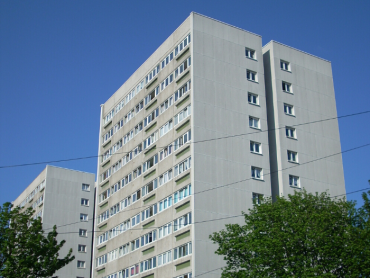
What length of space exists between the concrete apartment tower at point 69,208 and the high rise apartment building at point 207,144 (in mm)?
19879

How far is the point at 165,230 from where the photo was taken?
5769cm

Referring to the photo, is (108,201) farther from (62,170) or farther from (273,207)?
(273,207)

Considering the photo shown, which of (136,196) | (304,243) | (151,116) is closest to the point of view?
(304,243)

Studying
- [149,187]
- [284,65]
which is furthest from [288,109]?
[149,187]

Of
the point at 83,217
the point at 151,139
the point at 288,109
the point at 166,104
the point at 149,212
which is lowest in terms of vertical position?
the point at 149,212

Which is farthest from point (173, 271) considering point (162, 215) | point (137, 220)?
point (137, 220)

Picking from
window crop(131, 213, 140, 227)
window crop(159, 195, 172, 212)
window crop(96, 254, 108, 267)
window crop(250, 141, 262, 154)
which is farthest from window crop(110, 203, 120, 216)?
window crop(250, 141, 262, 154)

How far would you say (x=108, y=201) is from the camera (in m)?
73.1

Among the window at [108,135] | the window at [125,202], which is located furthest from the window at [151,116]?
the window at [108,135]

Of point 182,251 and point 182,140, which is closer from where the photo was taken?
point 182,251

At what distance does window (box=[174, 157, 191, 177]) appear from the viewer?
55919 mm

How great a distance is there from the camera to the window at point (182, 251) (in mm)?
52466

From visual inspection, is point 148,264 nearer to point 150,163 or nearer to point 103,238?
point 150,163

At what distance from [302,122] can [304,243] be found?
24531 millimetres
